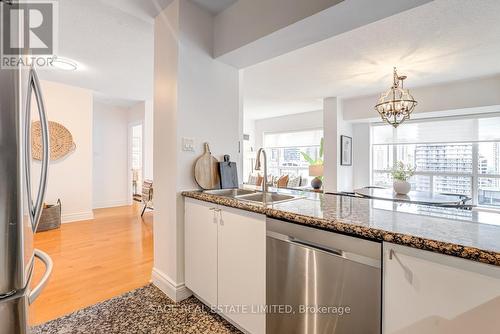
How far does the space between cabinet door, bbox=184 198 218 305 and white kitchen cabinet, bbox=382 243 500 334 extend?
1.12 metres

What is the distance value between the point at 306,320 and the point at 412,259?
2.05 ft

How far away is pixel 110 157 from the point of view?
18.8 feet

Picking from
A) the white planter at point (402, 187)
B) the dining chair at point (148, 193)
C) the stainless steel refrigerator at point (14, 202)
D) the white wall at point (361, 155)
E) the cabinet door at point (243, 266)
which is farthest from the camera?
the white wall at point (361, 155)

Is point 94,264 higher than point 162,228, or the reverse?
point 162,228

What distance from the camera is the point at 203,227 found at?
1.80 metres

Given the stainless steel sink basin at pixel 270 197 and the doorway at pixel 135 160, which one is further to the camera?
the doorway at pixel 135 160

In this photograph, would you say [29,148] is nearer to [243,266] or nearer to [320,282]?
[243,266]

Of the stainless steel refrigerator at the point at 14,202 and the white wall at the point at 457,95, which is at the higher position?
the white wall at the point at 457,95

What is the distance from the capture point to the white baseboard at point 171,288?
196 centimetres

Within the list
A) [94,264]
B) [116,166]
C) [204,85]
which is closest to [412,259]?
[204,85]

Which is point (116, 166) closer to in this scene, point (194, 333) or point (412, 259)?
point (194, 333)

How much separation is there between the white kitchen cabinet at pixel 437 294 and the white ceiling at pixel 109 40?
92.3 inches

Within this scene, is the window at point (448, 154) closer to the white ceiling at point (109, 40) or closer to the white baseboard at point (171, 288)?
the white ceiling at point (109, 40)

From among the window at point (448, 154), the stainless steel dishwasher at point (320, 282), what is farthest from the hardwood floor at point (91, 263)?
the window at point (448, 154)
